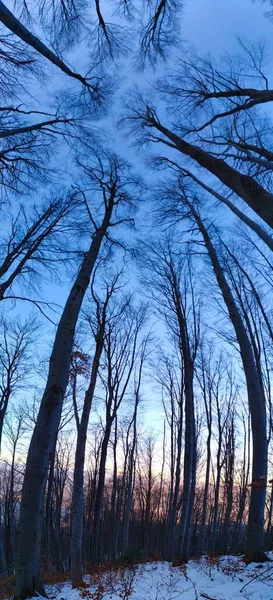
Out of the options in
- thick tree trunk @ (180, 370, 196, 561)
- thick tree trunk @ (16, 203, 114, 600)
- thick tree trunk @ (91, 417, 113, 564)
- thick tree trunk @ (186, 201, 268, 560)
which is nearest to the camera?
thick tree trunk @ (16, 203, 114, 600)

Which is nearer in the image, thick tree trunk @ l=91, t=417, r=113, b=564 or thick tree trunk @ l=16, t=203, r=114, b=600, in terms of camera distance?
thick tree trunk @ l=16, t=203, r=114, b=600

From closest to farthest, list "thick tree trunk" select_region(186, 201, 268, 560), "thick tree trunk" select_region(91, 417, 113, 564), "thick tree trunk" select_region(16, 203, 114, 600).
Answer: "thick tree trunk" select_region(16, 203, 114, 600) → "thick tree trunk" select_region(186, 201, 268, 560) → "thick tree trunk" select_region(91, 417, 113, 564)

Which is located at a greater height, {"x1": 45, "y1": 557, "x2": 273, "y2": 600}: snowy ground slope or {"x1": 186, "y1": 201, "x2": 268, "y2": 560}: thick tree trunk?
{"x1": 186, "y1": 201, "x2": 268, "y2": 560}: thick tree trunk

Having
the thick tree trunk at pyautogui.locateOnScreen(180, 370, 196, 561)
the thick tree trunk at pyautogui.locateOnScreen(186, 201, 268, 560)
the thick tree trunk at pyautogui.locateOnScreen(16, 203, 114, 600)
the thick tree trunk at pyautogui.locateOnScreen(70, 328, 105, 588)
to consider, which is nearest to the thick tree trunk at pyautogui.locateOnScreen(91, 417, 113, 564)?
the thick tree trunk at pyautogui.locateOnScreen(180, 370, 196, 561)

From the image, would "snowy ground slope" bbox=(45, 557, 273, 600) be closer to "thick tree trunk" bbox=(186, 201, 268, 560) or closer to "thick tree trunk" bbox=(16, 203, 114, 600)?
"thick tree trunk" bbox=(186, 201, 268, 560)

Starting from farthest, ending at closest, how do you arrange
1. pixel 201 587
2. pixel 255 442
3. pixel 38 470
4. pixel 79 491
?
1. pixel 79 491
2. pixel 255 442
3. pixel 201 587
4. pixel 38 470

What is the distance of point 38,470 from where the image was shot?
16.8 feet

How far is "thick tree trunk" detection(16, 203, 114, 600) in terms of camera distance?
4914 millimetres

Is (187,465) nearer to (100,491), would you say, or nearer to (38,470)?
(100,491)

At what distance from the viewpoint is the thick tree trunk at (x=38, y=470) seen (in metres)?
4.91

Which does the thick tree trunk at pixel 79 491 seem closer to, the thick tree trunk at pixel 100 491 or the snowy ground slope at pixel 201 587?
the snowy ground slope at pixel 201 587

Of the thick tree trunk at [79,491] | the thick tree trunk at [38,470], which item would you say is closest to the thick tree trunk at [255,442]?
the thick tree trunk at [38,470]

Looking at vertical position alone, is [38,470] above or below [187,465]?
below

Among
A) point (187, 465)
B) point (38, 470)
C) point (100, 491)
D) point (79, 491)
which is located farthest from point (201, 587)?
point (100, 491)
